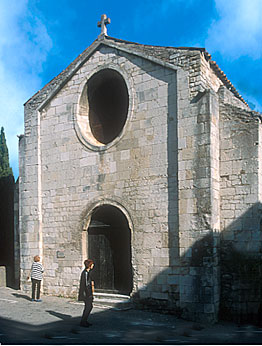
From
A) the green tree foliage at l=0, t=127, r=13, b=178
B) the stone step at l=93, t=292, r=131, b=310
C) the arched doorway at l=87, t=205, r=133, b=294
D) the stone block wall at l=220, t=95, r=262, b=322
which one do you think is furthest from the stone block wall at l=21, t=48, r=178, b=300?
the green tree foliage at l=0, t=127, r=13, b=178

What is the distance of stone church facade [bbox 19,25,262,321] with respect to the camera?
9156mm

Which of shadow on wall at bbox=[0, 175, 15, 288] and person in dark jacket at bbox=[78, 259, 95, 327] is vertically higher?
shadow on wall at bbox=[0, 175, 15, 288]

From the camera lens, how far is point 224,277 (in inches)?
364

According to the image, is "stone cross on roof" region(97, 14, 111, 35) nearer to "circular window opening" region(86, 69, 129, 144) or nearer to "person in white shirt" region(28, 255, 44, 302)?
"circular window opening" region(86, 69, 129, 144)

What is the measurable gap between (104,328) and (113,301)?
2.25 metres

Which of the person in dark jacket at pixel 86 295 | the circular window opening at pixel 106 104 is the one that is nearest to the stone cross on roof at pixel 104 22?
the circular window opening at pixel 106 104

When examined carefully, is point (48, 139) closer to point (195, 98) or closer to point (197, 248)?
point (195, 98)

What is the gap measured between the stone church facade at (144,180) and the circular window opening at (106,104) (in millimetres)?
30

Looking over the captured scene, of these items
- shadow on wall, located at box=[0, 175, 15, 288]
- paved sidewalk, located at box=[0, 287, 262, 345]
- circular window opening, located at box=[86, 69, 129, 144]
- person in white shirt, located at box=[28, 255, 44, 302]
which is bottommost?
paved sidewalk, located at box=[0, 287, 262, 345]

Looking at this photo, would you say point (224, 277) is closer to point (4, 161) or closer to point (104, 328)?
point (104, 328)

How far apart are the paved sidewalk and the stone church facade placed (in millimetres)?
634

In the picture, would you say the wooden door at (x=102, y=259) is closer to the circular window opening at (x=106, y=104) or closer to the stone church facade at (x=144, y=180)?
the stone church facade at (x=144, y=180)

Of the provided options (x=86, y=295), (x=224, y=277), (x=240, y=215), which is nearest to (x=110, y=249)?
(x=86, y=295)

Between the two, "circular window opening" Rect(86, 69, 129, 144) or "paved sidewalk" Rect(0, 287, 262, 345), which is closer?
"paved sidewalk" Rect(0, 287, 262, 345)
